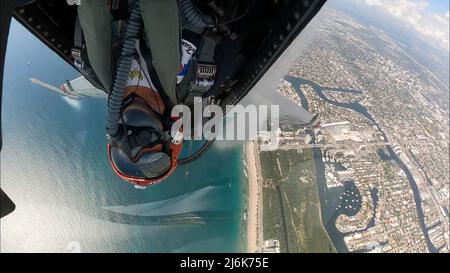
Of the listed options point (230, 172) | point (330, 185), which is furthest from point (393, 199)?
point (230, 172)

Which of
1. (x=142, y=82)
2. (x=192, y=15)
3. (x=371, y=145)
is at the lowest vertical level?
(x=371, y=145)

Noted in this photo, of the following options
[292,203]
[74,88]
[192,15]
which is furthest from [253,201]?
[192,15]

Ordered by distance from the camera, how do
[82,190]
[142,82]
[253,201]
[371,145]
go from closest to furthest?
[142,82]
[82,190]
[253,201]
[371,145]

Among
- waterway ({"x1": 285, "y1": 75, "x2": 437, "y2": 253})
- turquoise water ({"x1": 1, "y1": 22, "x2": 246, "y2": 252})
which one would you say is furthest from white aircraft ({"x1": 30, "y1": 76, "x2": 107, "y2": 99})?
waterway ({"x1": 285, "y1": 75, "x2": 437, "y2": 253})

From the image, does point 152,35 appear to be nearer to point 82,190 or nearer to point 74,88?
point 74,88

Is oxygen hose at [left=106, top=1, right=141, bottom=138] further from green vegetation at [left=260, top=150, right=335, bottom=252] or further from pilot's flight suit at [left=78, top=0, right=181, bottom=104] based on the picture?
green vegetation at [left=260, top=150, right=335, bottom=252]
